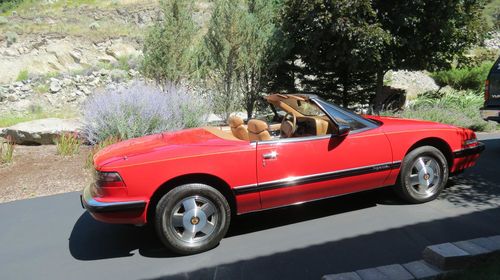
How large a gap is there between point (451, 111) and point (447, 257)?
888cm

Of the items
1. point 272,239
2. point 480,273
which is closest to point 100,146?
point 272,239

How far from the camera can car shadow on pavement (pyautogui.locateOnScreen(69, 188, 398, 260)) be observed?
14.7 ft

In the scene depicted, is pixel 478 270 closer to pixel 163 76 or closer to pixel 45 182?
pixel 45 182

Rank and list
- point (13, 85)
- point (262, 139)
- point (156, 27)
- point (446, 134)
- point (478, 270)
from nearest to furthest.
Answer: point (478, 270) < point (262, 139) < point (446, 134) < point (156, 27) < point (13, 85)

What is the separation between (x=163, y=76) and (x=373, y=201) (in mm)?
7259

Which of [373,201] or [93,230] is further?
[373,201]

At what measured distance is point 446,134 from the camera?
5305 mm

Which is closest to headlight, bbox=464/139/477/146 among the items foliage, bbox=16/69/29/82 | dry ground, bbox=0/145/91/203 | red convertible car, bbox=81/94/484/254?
red convertible car, bbox=81/94/484/254

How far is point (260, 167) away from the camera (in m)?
4.47

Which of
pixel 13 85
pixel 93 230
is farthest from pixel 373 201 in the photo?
pixel 13 85

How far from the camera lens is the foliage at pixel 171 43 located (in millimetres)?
11000

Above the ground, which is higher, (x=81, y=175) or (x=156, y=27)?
(x=156, y=27)

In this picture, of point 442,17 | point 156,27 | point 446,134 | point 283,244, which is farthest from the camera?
point 156,27

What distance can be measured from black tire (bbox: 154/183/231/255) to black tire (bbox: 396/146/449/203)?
2.15 meters
